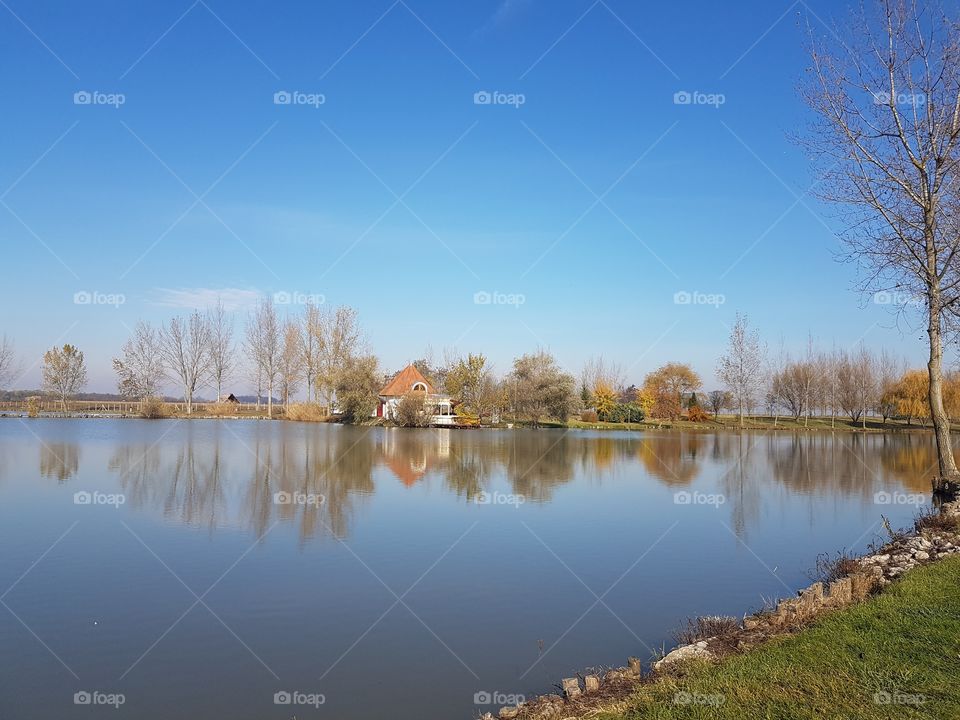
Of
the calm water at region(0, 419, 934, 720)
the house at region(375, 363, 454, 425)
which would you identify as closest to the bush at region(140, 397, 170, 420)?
the house at region(375, 363, 454, 425)

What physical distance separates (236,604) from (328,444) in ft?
78.4

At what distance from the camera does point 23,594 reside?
26.7ft

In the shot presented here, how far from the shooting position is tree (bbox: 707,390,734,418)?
66.1 metres

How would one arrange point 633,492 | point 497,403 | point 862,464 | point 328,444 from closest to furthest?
point 633,492 < point 862,464 < point 328,444 < point 497,403

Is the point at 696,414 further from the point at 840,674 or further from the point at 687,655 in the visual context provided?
the point at 840,674

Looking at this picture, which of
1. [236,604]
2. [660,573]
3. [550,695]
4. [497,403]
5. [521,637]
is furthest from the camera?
[497,403]

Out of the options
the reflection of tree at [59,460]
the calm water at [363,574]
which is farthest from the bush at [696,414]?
the reflection of tree at [59,460]

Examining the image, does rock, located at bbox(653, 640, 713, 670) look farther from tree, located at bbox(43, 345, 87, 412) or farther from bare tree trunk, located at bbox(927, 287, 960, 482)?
tree, located at bbox(43, 345, 87, 412)

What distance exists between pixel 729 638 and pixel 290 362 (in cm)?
5828

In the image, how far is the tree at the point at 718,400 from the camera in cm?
6606

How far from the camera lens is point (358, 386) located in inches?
2020

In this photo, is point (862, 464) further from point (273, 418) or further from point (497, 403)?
point (273, 418)

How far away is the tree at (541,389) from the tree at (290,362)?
18.9m

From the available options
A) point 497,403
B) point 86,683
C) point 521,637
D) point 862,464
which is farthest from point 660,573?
point 497,403
